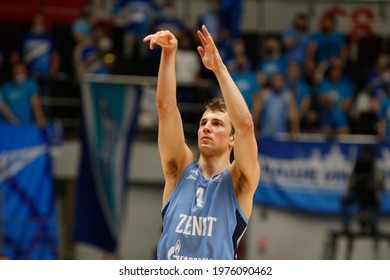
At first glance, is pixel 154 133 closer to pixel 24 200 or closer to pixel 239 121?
pixel 24 200

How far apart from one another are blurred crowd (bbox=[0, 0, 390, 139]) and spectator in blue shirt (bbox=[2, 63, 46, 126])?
0.06 ft

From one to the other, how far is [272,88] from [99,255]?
4.80 meters

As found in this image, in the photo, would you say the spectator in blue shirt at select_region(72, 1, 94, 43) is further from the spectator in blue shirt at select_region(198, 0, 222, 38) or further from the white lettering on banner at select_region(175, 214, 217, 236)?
the white lettering on banner at select_region(175, 214, 217, 236)

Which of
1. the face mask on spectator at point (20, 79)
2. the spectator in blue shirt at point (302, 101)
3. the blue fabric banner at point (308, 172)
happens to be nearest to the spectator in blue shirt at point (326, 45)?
the spectator in blue shirt at point (302, 101)

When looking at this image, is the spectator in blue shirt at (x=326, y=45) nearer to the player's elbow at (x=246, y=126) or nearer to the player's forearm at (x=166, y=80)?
the player's forearm at (x=166, y=80)

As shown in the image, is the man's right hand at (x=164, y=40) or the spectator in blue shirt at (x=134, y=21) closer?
the man's right hand at (x=164, y=40)

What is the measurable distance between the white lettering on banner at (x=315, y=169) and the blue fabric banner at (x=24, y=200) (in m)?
4.00

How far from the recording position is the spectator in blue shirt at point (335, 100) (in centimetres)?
1555

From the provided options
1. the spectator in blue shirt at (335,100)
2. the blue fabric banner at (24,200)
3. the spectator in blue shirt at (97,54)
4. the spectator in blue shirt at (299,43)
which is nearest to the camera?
the blue fabric banner at (24,200)

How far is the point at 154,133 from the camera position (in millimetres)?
15984

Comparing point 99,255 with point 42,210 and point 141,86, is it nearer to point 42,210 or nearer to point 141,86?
point 42,210

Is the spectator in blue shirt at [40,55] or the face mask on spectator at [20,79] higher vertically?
the spectator in blue shirt at [40,55]

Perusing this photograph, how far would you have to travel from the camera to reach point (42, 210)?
14617mm

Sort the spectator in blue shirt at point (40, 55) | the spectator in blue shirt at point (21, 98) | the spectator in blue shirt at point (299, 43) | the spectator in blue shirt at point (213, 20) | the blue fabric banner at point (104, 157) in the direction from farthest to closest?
the spectator in blue shirt at point (213, 20) → the spectator in blue shirt at point (299, 43) → the spectator in blue shirt at point (40, 55) → the spectator in blue shirt at point (21, 98) → the blue fabric banner at point (104, 157)
